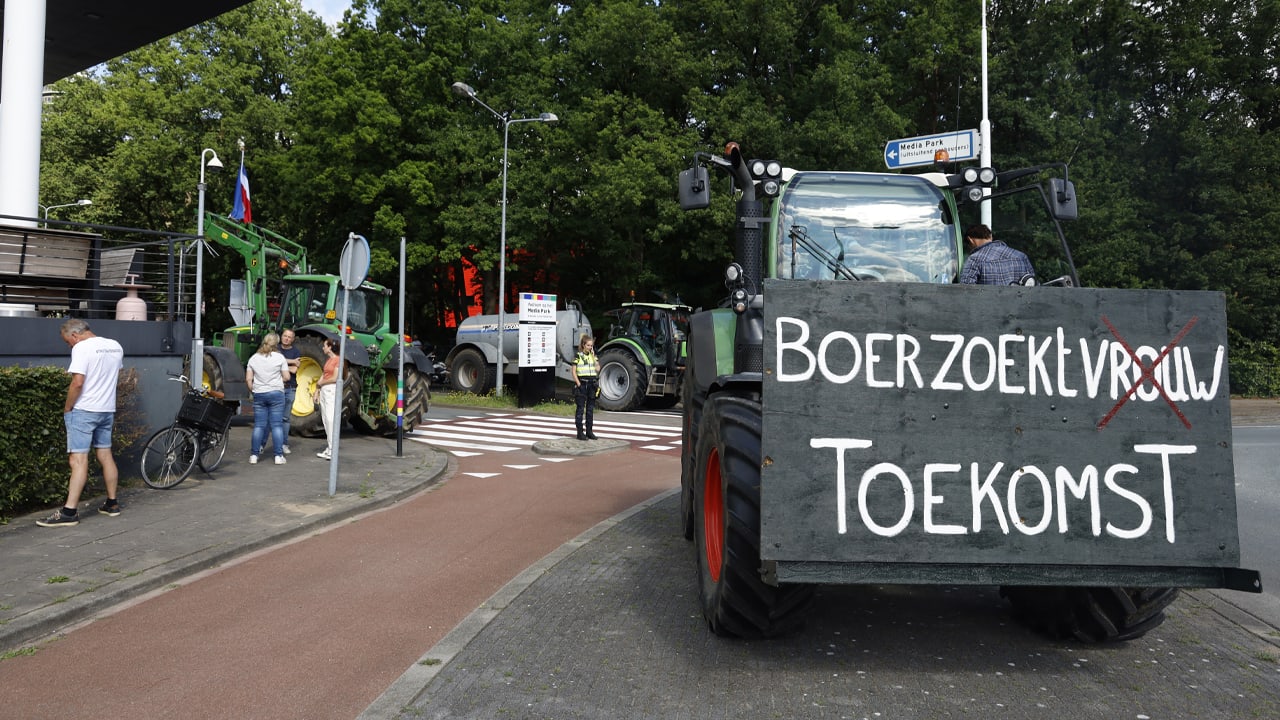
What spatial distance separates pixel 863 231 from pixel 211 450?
7.84m

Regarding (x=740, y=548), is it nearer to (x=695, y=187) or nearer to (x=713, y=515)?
(x=713, y=515)

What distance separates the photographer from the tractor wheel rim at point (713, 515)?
5.00m

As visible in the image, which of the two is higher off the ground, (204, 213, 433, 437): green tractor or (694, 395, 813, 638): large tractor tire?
(204, 213, 433, 437): green tractor

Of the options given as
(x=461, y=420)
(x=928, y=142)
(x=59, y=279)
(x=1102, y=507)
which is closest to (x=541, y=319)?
(x=461, y=420)

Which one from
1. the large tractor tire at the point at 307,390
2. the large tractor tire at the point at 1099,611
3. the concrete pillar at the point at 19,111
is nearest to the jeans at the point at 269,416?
the large tractor tire at the point at 307,390

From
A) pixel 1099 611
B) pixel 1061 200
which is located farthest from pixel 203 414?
pixel 1099 611

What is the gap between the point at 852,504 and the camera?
4.15 meters

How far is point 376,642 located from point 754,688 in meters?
2.14

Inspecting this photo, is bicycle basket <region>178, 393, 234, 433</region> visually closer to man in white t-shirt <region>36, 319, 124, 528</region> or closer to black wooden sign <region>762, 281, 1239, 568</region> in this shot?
man in white t-shirt <region>36, 319, 124, 528</region>

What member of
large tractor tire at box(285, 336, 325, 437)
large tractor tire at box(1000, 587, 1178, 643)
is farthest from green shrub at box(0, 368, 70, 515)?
large tractor tire at box(1000, 587, 1178, 643)

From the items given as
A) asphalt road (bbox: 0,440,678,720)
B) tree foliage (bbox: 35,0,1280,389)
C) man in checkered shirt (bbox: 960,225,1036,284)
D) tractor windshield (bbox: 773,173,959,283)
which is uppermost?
tree foliage (bbox: 35,0,1280,389)

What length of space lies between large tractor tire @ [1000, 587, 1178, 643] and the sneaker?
7331 mm

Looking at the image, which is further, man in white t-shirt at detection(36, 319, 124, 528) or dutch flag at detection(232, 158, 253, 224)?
dutch flag at detection(232, 158, 253, 224)

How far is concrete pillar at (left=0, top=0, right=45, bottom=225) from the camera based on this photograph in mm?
11430
